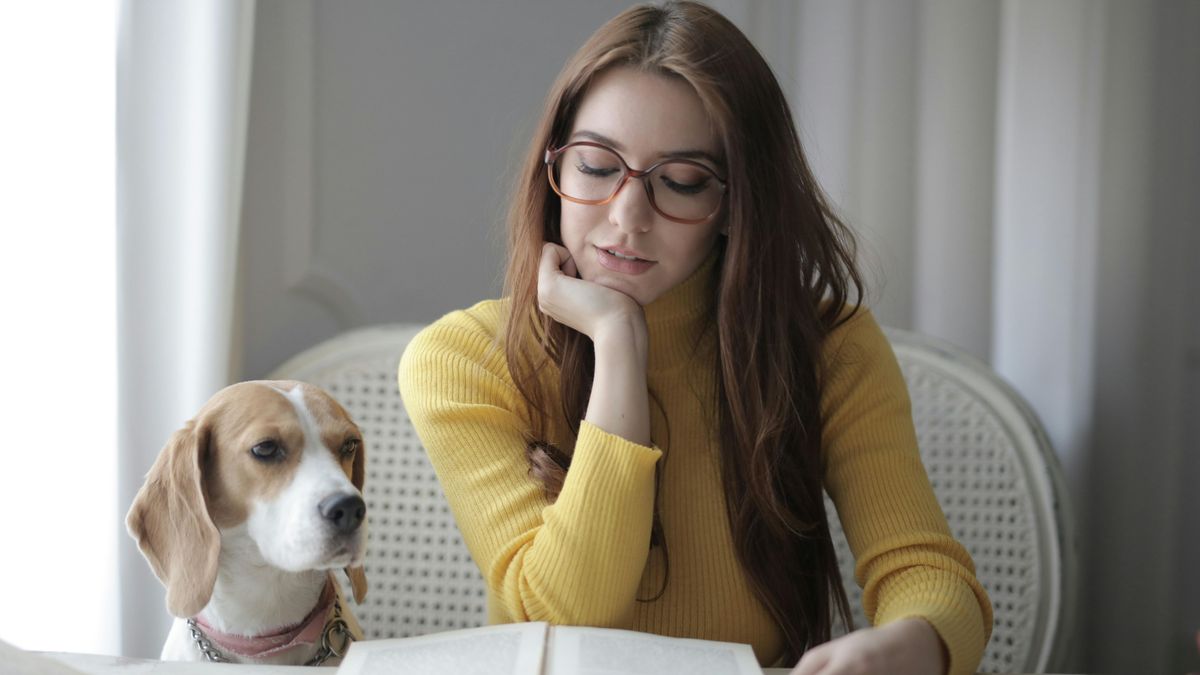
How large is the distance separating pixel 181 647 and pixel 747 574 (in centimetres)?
57

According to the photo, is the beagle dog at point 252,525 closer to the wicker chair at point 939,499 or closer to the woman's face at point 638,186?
the woman's face at point 638,186

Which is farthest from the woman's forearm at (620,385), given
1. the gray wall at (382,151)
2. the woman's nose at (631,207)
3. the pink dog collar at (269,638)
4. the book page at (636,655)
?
the gray wall at (382,151)

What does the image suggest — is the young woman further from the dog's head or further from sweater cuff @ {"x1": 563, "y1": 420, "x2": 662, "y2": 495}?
the dog's head

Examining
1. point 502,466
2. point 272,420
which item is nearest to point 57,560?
point 272,420

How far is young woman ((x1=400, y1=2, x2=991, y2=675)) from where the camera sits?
3.44 feet

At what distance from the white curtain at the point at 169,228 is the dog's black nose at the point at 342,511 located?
505 millimetres

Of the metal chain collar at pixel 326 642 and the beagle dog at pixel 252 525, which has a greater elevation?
the beagle dog at pixel 252 525

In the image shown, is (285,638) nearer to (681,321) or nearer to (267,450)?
(267,450)

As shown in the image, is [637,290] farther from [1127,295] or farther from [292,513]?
[1127,295]

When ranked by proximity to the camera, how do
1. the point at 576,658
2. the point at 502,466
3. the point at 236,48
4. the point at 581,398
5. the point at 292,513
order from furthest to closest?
the point at 236,48 → the point at 581,398 → the point at 502,466 → the point at 292,513 → the point at 576,658

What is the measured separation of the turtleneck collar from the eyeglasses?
14cm

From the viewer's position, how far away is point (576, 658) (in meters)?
0.84

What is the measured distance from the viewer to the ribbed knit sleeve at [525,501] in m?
1.02

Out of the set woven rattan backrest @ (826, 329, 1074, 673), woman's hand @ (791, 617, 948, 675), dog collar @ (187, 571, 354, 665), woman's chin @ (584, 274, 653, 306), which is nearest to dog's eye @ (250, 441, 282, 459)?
dog collar @ (187, 571, 354, 665)
